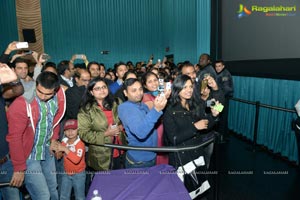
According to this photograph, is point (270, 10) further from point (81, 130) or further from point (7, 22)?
point (7, 22)

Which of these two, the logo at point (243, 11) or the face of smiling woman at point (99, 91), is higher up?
the logo at point (243, 11)

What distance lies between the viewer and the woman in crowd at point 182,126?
254 cm

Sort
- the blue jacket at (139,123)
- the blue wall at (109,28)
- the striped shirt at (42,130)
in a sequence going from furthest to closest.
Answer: the blue wall at (109,28) → the striped shirt at (42,130) → the blue jacket at (139,123)

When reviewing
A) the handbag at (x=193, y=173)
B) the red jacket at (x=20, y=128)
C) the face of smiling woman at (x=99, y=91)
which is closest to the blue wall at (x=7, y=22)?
the face of smiling woman at (x=99, y=91)

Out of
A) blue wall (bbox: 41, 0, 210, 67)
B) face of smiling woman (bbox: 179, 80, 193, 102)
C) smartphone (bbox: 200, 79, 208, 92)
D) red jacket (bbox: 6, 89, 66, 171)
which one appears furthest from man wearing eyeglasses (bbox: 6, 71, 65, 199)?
blue wall (bbox: 41, 0, 210, 67)

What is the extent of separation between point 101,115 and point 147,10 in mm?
13428

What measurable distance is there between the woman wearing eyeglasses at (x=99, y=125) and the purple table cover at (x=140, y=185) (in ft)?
2.42

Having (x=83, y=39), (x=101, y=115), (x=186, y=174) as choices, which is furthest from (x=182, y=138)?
(x=83, y=39)

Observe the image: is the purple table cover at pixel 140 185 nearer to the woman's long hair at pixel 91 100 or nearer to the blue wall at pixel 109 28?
the woman's long hair at pixel 91 100

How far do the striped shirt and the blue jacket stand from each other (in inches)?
30.8

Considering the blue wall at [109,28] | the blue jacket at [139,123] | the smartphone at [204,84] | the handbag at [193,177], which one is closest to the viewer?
the blue jacket at [139,123]

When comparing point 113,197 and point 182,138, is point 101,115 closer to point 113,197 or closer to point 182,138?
point 182,138

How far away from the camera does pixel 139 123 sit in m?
2.23

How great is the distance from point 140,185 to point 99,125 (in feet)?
3.62
